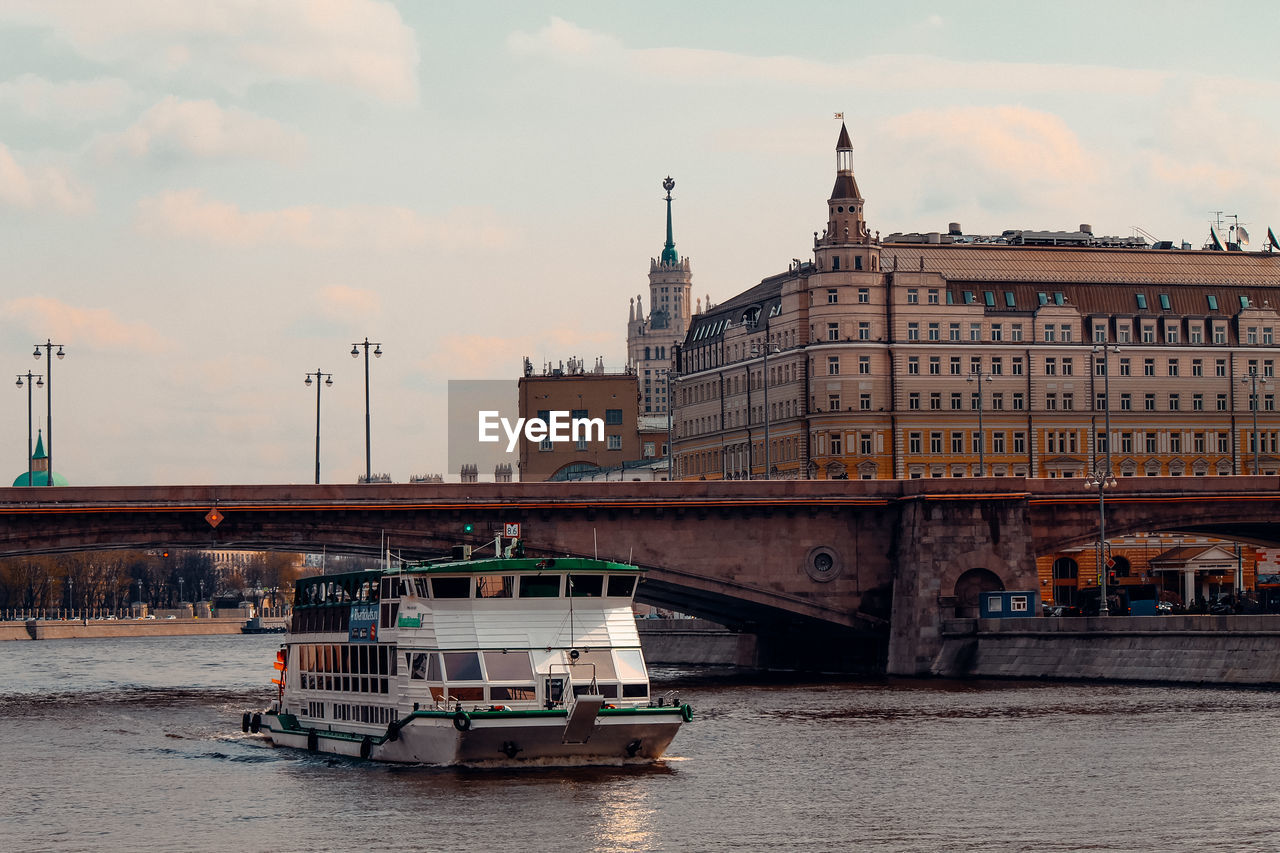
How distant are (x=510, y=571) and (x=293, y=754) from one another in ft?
44.9

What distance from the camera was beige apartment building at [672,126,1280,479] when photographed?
15975 centimetres

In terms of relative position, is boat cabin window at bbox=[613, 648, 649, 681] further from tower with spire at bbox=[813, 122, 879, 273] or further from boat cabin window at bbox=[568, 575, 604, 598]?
tower with spire at bbox=[813, 122, 879, 273]

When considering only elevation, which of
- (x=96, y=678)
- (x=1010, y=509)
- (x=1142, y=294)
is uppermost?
(x=1142, y=294)

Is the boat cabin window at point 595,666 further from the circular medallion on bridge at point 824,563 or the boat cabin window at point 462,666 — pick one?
the circular medallion on bridge at point 824,563

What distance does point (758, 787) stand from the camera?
6400cm

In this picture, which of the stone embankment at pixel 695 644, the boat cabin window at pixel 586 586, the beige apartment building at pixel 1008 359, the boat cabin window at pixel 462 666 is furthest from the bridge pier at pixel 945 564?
the boat cabin window at pixel 462 666

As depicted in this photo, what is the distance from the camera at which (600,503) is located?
4417 inches

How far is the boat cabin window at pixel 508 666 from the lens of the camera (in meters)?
65.2

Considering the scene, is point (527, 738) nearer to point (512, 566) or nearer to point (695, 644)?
point (512, 566)

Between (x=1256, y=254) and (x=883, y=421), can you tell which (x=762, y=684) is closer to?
(x=883, y=421)

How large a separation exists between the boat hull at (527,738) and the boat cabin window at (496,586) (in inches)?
148

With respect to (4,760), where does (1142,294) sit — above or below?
above

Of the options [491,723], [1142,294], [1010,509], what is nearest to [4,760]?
[491,723]

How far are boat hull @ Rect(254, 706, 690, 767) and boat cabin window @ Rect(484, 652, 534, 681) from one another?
1.49m
